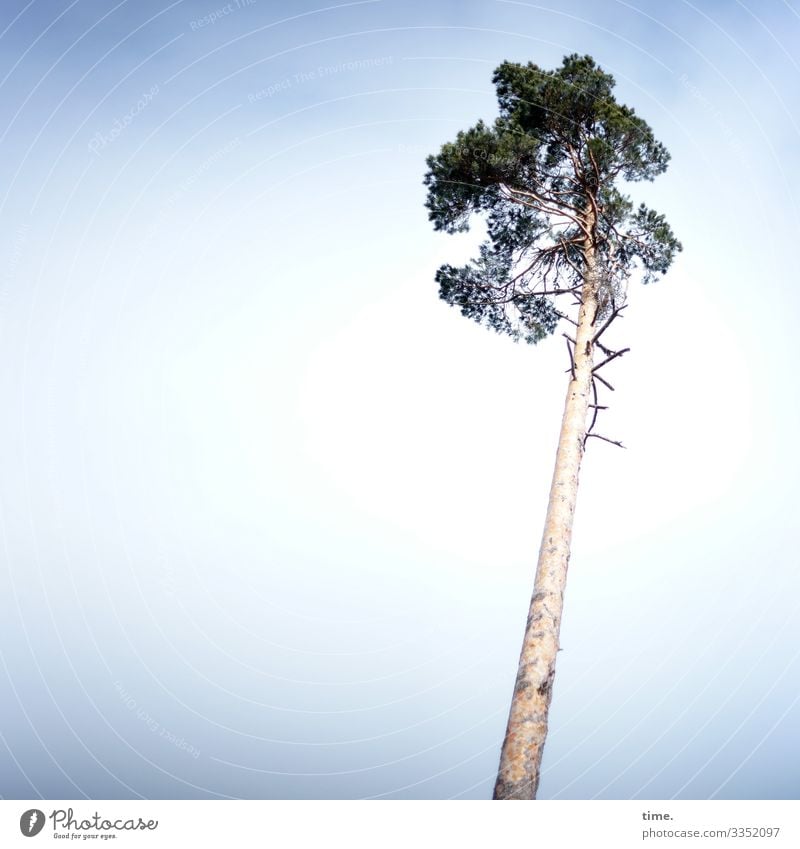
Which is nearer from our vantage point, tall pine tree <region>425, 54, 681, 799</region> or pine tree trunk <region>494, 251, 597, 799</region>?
pine tree trunk <region>494, 251, 597, 799</region>

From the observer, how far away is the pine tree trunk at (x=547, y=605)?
17.8 ft

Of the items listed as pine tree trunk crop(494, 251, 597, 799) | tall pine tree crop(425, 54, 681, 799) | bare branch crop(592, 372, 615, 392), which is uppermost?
tall pine tree crop(425, 54, 681, 799)

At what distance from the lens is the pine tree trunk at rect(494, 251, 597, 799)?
5.43 metres

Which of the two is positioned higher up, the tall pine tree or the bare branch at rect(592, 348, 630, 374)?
the tall pine tree

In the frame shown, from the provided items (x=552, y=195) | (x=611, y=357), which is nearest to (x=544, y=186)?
(x=552, y=195)

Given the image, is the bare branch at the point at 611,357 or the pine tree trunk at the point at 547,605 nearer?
the pine tree trunk at the point at 547,605

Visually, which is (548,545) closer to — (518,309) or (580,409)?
(580,409)

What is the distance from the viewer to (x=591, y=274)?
31.9ft

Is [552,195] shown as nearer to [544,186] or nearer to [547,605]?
[544,186]

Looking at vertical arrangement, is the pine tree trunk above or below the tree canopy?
below

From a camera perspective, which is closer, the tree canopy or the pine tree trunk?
the pine tree trunk
